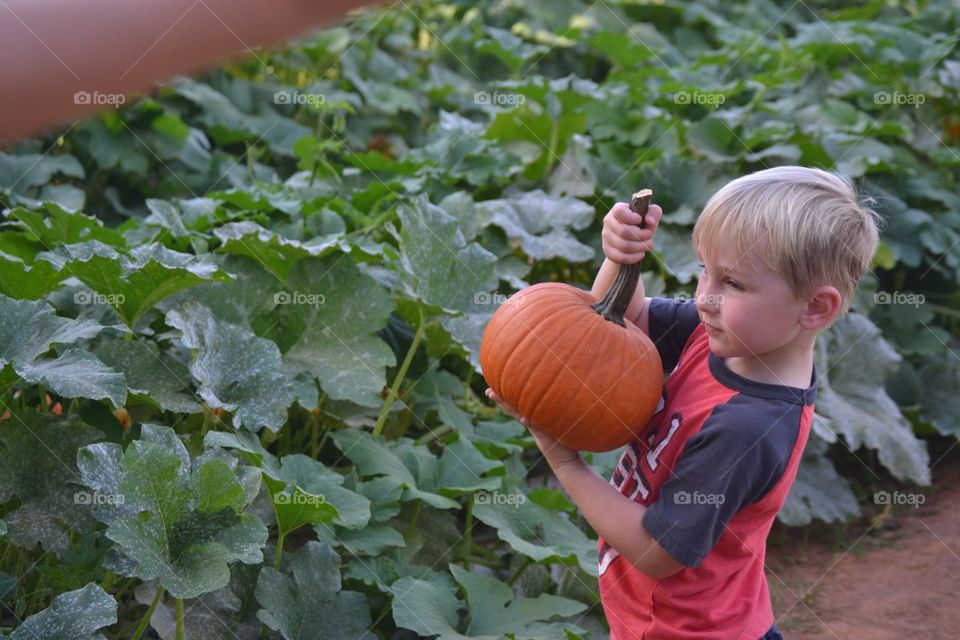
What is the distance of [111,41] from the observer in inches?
14.5

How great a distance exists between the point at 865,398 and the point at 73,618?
98.8 inches

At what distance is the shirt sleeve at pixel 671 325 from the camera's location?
1.87 metres

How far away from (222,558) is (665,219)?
205 cm

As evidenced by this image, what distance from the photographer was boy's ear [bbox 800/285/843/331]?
157 cm

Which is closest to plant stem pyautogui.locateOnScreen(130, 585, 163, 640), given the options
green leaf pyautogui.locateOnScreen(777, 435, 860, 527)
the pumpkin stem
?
the pumpkin stem

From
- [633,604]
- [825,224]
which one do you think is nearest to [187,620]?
[633,604]

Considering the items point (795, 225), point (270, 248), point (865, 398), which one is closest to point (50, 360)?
point (270, 248)

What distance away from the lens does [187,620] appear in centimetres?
193

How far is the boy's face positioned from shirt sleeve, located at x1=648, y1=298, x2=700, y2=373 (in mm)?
270

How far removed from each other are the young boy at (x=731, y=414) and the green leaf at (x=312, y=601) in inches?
20.5

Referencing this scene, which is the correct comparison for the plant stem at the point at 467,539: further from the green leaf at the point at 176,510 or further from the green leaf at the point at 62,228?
the green leaf at the point at 62,228

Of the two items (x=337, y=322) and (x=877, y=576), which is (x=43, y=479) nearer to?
(x=337, y=322)

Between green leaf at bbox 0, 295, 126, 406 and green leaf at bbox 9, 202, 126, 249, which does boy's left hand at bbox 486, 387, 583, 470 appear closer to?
green leaf at bbox 0, 295, 126, 406

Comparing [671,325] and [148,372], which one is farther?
[148,372]
